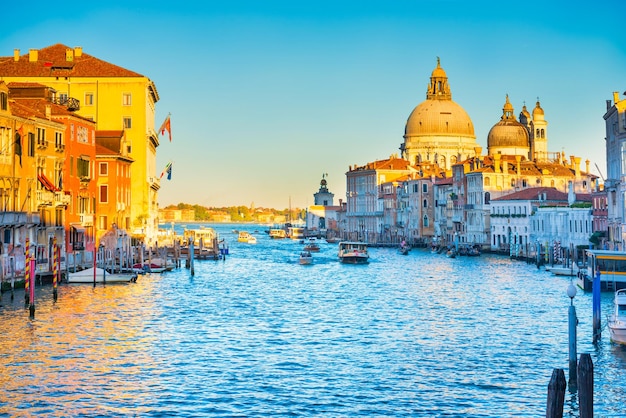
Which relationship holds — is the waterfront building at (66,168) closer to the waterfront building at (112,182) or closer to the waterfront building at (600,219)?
the waterfront building at (112,182)

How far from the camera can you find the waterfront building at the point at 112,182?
54281mm

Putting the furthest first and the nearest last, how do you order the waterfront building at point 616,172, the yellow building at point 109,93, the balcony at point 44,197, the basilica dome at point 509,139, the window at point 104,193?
the basilica dome at point 509,139
the yellow building at point 109,93
the window at point 104,193
the waterfront building at point 616,172
the balcony at point 44,197

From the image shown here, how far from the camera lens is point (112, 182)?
54.9 meters

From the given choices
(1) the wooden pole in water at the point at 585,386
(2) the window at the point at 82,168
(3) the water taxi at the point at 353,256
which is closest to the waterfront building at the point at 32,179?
(2) the window at the point at 82,168

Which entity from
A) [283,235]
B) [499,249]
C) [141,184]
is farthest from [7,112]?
[283,235]

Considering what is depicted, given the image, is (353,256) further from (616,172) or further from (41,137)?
(41,137)

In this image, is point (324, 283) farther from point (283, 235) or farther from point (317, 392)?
point (283, 235)

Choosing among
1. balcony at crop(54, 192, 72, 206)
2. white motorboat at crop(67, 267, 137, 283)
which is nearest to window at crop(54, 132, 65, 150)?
balcony at crop(54, 192, 72, 206)

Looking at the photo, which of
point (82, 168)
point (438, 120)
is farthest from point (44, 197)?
point (438, 120)

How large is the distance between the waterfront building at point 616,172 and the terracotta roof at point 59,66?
27222 mm

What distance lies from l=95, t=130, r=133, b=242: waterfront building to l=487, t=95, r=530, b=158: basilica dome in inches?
2888

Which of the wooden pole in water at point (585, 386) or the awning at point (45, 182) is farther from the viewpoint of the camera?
the awning at point (45, 182)

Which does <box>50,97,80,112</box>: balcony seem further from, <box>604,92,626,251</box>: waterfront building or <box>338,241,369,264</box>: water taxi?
<box>604,92,626,251</box>: waterfront building

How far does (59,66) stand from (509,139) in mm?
73423
